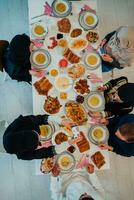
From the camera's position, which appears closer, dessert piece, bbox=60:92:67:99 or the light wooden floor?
dessert piece, bbox=60:92:67:99

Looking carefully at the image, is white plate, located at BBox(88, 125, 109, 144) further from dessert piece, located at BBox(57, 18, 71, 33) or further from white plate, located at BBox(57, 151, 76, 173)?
dessert piece, located at BBox(57, 18, 71, 33)

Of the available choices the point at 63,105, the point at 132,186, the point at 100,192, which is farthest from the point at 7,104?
the point at 132,186

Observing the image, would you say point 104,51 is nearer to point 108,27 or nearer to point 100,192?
point 108,27

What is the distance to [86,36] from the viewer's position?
8.09 ft

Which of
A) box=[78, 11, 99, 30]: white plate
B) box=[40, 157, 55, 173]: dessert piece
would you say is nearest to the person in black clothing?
box=[40, 157, 55, 173]: dessert piece

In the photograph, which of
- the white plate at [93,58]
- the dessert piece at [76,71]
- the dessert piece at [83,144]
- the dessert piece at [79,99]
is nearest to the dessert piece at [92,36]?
the white plate at [93,58]

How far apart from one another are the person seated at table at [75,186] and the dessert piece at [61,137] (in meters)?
0.25

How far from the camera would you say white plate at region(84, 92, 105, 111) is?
2.39 meters

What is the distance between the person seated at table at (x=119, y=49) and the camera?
89.3 inches

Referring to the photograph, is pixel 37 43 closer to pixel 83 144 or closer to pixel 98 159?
pixel 83 144

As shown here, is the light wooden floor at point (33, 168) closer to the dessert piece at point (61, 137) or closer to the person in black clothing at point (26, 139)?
the person in black clothing at point (26, 139)

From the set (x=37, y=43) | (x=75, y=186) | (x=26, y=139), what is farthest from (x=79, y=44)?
(x=75, y=186)

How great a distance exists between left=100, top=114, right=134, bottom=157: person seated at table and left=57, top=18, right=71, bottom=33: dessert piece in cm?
79

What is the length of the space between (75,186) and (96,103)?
0.64m
